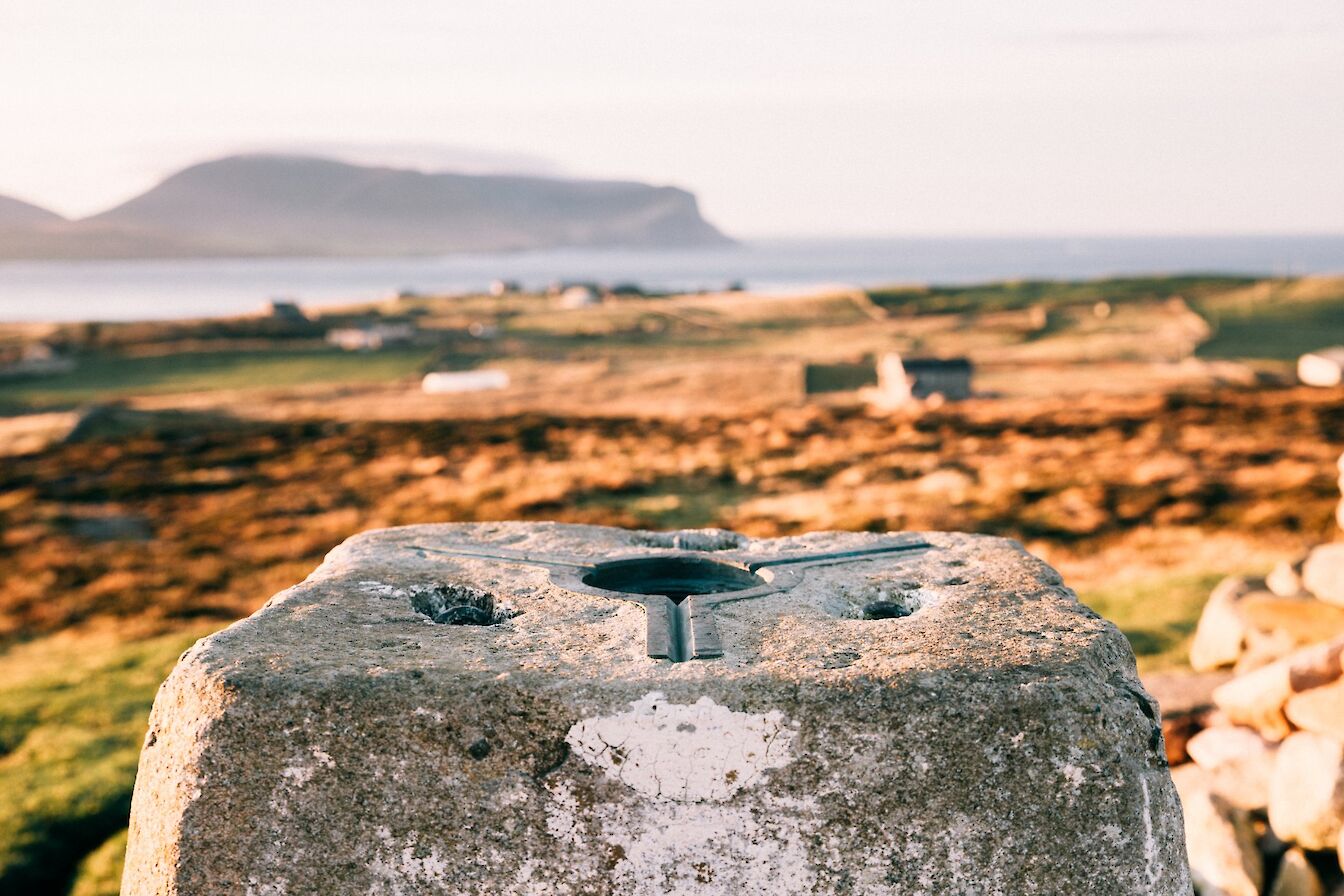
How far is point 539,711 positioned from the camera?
140 inches

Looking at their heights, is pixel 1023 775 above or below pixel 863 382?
above

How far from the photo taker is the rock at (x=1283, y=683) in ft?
23.9

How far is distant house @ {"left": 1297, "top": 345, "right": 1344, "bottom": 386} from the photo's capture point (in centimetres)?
3797

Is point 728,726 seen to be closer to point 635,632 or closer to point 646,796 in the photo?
point 646,796

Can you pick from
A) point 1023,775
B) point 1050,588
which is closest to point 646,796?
point 1023,775

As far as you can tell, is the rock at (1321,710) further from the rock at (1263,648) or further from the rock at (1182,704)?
the rock at (1263,648)

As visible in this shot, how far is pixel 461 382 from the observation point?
146ft

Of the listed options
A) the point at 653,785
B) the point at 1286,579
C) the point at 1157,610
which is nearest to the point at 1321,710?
the point at 1286,579

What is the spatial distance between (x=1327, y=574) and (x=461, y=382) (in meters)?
37.4

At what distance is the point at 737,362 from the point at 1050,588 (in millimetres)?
45879

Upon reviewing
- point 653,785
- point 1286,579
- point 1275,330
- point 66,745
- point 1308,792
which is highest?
point 653,785

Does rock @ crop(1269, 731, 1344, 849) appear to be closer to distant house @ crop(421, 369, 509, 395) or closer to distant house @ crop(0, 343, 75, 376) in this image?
distant house @ crop(421, 369, 509, 395)

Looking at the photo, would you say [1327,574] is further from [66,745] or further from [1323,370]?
[1323,370]

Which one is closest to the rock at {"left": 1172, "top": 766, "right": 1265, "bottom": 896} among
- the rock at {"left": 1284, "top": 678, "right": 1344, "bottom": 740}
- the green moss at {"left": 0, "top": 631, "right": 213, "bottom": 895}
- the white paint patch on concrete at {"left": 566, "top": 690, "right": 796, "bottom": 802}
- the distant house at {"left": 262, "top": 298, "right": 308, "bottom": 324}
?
the rock at {"left": 1284, "top": 678, "right": 1344, "bottom": 740}
